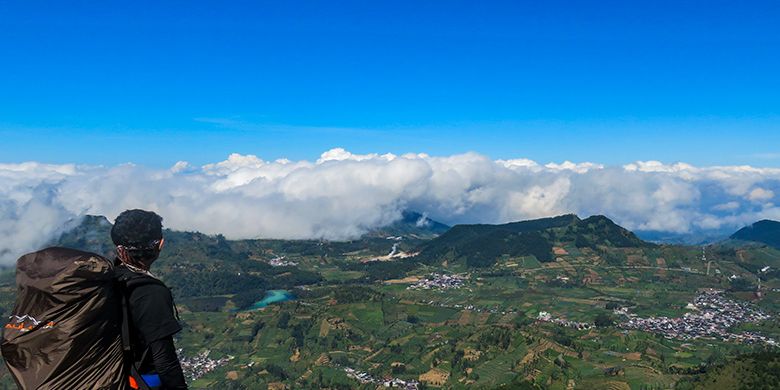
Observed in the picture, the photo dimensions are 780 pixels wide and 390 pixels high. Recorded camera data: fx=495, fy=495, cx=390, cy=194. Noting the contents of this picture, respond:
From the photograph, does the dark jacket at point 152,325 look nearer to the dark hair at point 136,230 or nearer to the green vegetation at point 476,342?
the dark hair at point 136,230

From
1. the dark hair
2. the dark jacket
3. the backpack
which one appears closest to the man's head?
the dark hair

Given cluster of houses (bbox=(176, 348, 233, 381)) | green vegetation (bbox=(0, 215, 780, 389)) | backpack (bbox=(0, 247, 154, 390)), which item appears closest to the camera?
backpack (bbox=(0, 247, 154, 390))

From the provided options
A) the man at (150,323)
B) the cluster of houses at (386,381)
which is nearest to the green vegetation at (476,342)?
the cluster of houses at (386,381)

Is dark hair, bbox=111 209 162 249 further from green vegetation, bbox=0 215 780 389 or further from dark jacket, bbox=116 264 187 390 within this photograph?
green vegetation, bbox=0 215 780 389

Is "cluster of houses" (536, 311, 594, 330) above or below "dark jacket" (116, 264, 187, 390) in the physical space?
below

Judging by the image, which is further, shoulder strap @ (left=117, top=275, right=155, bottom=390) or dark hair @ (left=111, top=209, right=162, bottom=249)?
dark hair @ (left=111, top=209, right=162, bottom=249)

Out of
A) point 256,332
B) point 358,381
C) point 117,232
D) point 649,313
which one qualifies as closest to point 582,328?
point 649,313

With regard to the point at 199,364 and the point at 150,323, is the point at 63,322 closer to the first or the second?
the point at 150,323
